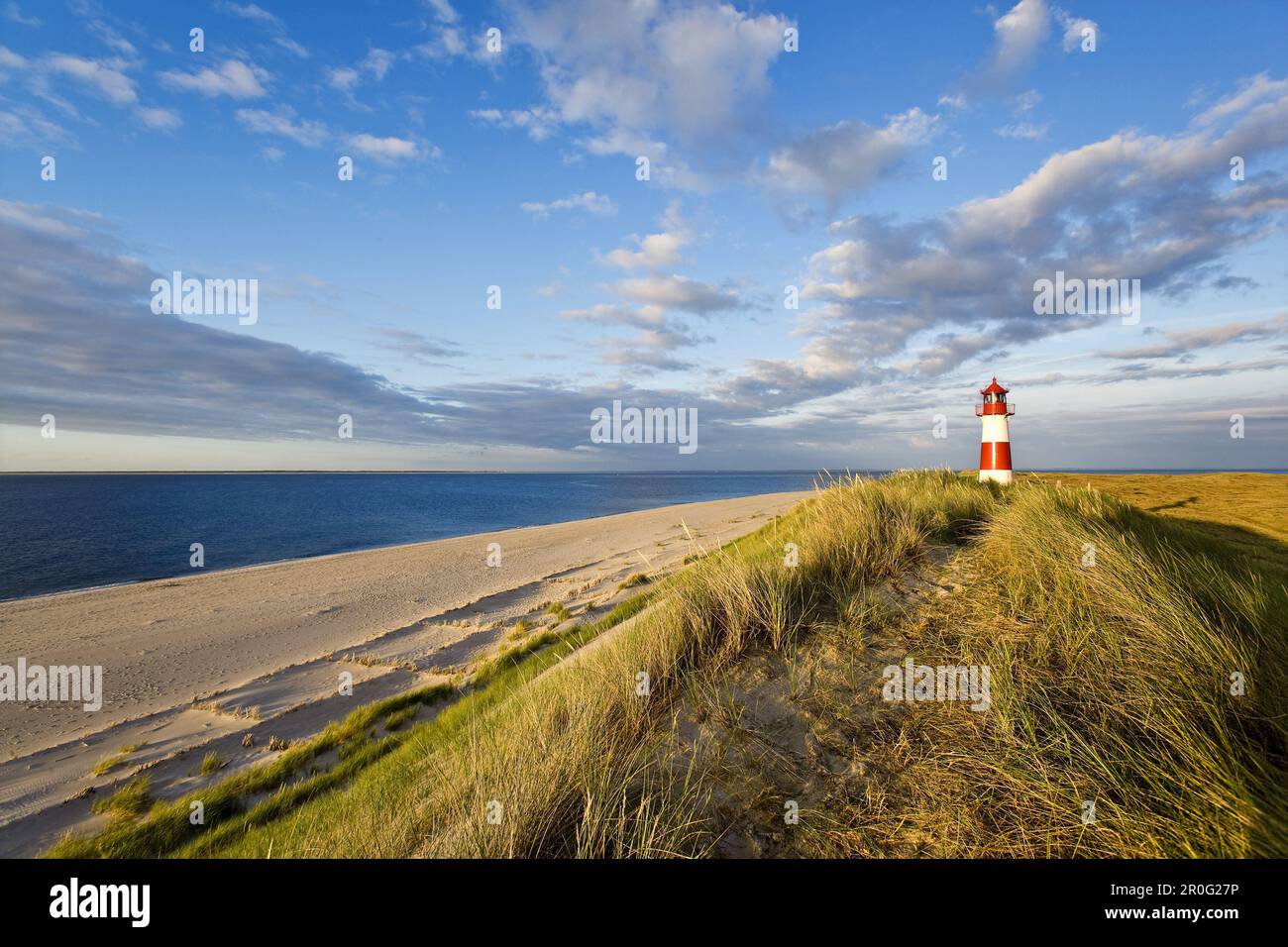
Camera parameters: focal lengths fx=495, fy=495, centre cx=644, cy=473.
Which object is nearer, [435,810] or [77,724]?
[435,810]

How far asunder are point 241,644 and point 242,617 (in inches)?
125

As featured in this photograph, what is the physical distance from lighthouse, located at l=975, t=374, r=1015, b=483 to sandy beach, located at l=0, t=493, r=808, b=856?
32.7 ft

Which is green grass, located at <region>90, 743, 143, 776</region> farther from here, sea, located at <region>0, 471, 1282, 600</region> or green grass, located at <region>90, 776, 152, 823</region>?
sea, located at <region>0, 471, 1282, 600</region>

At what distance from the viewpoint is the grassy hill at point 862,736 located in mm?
2621

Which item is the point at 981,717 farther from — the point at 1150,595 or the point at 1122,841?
the point at 1150,595

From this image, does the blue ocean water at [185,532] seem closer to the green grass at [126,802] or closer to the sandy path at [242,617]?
the sandy path at [242,617]

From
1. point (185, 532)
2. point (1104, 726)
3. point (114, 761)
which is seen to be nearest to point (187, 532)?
point (185, 532)

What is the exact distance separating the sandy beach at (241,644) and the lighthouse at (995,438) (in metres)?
9.97

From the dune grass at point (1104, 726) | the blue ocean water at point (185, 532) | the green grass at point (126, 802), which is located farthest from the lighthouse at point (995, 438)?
the green grass at point (126, 802)

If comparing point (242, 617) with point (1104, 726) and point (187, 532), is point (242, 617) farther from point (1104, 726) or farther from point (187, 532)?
point (187, 532)

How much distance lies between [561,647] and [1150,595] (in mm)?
7957

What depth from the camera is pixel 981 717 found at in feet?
11.2

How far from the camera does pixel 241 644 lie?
1285 cm
